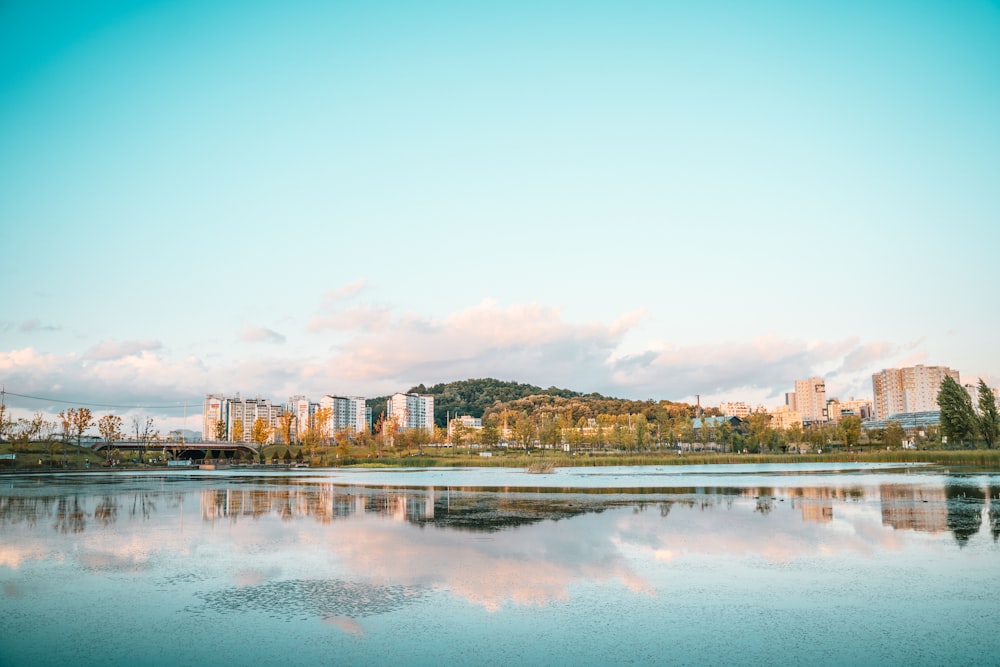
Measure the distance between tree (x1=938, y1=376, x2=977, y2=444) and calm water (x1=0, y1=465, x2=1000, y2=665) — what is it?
59.9m

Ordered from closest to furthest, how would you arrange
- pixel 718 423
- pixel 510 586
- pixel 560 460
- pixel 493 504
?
1. pixel 510 586
2. pixel 493 504
3. pixel 560 460
4. pixel 718 423

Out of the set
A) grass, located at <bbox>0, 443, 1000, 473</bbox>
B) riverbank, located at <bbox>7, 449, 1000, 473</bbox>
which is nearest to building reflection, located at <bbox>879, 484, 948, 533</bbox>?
grass, located at <bbox>0, 443, 1000, 473</bbox>

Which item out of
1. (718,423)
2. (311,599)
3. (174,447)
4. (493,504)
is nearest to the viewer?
(311,599)

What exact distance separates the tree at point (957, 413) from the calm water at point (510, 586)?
197 ft

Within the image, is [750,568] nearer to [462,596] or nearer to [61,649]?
[462,596]

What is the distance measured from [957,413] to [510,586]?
3264 inches

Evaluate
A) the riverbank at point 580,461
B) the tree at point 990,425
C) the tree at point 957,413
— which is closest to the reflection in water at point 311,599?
the riverbank at point 580,461

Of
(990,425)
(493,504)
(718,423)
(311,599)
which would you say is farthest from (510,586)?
(718,423)

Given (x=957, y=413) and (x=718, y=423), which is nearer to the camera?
(x=957, y=413)

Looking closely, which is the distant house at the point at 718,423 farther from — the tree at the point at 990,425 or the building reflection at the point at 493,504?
the building reflection at the point at 493,504

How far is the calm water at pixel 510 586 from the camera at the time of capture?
1017 centimetres

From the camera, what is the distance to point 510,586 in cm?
1396

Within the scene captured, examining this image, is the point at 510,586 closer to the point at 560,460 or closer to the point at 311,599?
the point at 311,599

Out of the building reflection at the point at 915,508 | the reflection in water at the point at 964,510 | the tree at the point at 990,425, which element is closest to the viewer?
the reflection in water at the point at 964,510
